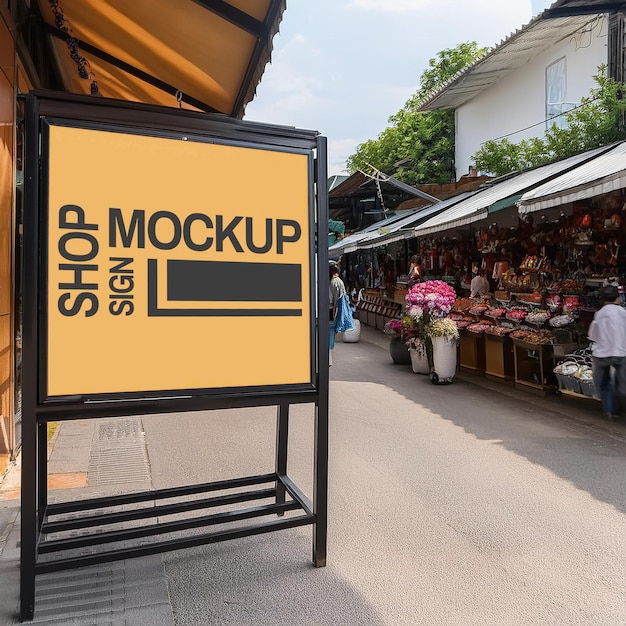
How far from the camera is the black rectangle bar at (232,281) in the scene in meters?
3.26

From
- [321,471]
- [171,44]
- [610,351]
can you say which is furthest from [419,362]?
[321,471]

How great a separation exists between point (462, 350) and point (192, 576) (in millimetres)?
8806

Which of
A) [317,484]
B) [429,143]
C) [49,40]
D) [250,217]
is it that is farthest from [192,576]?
[429,143]

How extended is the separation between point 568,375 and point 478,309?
3223mm

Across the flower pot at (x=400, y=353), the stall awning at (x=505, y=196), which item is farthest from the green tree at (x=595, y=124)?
the flower pot at (x=400, y=353)

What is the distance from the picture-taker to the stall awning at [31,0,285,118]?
17.0 feet

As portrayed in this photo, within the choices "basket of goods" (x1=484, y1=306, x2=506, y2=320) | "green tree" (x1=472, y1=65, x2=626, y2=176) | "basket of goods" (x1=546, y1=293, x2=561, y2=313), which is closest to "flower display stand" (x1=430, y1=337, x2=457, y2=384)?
"basket of goods" (x1=484, y1=306, x2=506, y2=320)

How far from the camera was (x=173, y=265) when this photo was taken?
3.24 metres

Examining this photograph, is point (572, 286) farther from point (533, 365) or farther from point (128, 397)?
point (128, 397)

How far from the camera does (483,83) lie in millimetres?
21859

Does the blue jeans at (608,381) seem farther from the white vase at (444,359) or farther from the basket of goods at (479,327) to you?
the basket of goods at (479,327)

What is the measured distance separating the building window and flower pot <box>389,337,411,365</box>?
9.54 metres

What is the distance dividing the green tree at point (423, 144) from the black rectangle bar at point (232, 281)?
916 inches

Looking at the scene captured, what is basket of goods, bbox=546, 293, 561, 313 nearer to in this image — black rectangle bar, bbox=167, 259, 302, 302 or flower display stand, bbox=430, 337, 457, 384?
flower display stand, bbox=430, 337, 457, 384
